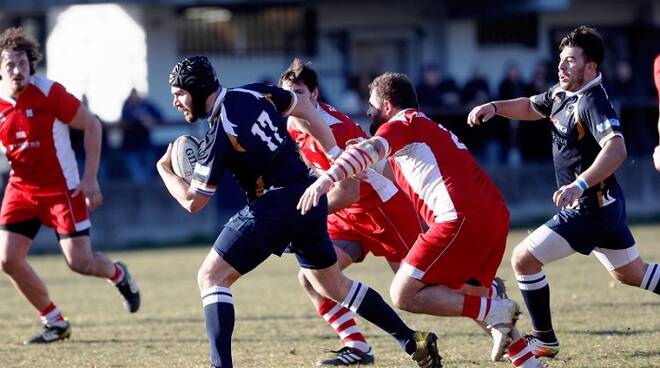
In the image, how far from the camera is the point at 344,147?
739 centimetres

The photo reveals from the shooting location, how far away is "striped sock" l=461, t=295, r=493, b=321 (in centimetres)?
625

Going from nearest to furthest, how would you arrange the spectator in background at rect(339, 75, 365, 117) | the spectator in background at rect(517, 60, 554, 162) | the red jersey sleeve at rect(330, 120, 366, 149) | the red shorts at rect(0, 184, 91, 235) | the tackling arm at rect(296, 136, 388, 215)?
the tackling arm at rect(296, 136, 388, 215)
the red jersey sleeve at rect(330, 120, 366, 149)
the red shorts at rect(0, 184, 91, 235)
the spectator in background at rect(517, 60, 554, 162)
the spectator in background at rect(339, 75, 365, 117)

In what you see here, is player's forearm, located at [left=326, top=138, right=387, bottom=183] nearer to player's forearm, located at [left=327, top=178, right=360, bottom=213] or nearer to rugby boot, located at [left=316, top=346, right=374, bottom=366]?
player's forearm, located at [left=327, top=178, right=360, bottom=213]

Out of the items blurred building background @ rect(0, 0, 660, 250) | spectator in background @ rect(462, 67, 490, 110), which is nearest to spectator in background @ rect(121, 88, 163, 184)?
blurred building background @ rect(0, 0, 660, 250)

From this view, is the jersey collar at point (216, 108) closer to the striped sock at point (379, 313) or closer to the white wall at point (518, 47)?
the striped sock at point (379, 313)

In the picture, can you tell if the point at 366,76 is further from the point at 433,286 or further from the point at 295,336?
the point at 433,286

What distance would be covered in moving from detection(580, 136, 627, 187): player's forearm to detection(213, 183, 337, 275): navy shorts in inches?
55.0

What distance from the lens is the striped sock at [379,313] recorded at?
6.45 metres

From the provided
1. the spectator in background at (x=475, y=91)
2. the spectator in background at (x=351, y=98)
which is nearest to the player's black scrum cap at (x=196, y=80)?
the spectator in background at (x=351, y=98)

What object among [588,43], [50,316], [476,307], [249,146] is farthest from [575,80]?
[50,316]

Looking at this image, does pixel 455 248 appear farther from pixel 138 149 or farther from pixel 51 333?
pixel 138 149

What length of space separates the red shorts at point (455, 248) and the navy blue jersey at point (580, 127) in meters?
0.66

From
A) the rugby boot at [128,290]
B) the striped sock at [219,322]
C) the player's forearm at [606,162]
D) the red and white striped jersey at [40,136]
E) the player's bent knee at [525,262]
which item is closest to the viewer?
the striped sock at [219,322]

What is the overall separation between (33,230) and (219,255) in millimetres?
2780
